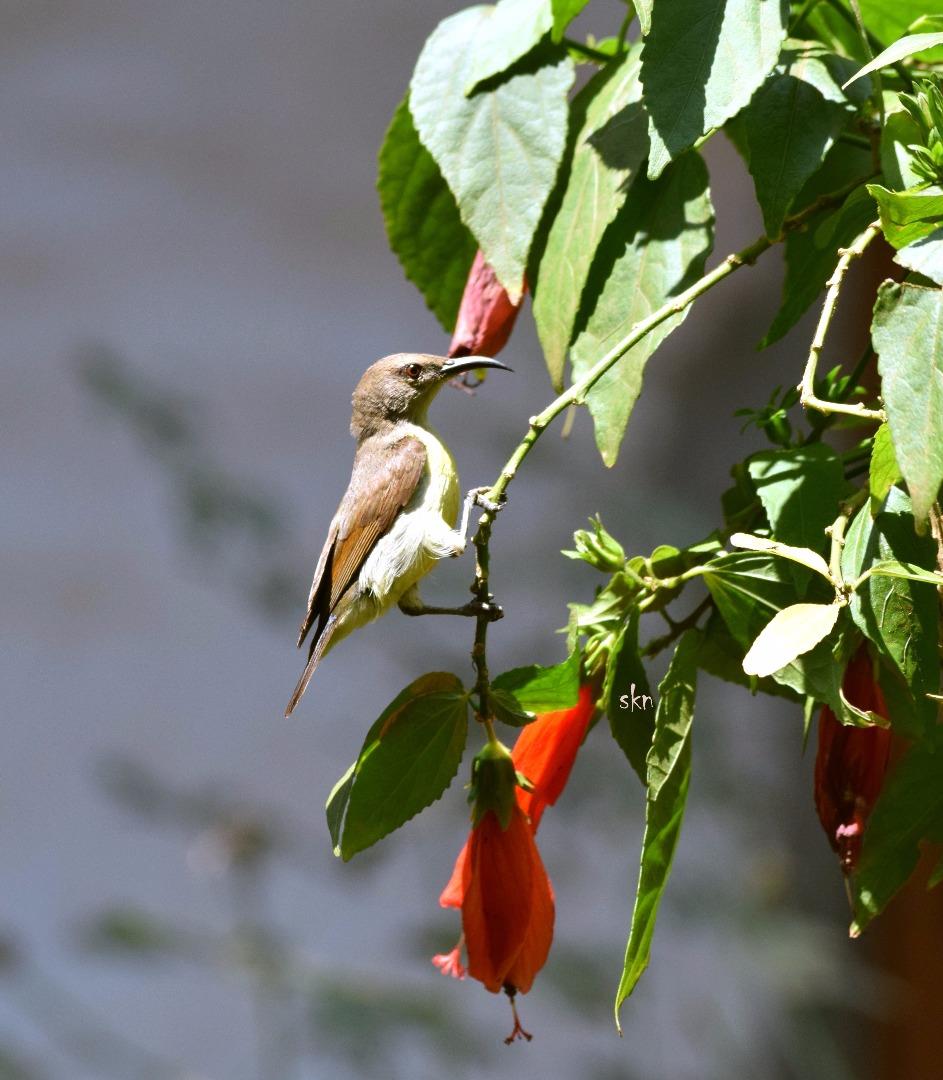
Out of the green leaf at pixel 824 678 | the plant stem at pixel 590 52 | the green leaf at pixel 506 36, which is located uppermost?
the green leaf at pixel 506 36

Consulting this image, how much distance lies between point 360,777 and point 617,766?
1.20m

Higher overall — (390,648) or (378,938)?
(390,648)

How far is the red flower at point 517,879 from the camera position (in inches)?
17.1

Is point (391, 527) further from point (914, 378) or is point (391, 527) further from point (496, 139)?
point (914, 378)

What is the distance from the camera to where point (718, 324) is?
1.83 meters

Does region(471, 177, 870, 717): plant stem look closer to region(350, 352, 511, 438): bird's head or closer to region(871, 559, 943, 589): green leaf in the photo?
region(871, 559, 943, 589): green leaf

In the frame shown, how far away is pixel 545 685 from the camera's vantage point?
41cm

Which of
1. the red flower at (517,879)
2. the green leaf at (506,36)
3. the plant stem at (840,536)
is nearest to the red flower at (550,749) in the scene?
the red flower at (517,879)

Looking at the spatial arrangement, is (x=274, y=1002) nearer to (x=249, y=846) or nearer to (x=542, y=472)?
(x=249, y=846)

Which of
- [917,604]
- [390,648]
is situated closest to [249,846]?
[390,648]

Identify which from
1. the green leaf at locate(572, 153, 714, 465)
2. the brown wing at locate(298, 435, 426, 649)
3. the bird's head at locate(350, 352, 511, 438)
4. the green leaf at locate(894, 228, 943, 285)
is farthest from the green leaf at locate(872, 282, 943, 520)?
the bird's head at locate(350, 352, 511, 438)

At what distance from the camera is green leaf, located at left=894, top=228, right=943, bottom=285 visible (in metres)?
0.31

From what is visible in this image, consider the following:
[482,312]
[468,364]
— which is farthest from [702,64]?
[468,364]

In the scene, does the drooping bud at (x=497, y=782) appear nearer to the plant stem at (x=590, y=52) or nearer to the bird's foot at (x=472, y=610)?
the bird's foot at (x=472, y=610)
